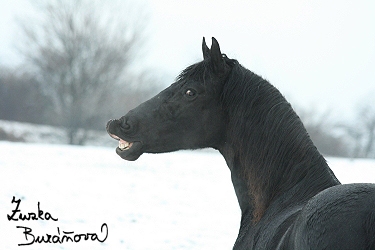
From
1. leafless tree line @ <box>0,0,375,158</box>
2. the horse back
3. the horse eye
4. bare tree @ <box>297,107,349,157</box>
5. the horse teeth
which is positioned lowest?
the horse back

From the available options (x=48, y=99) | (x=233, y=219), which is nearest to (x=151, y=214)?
(x=233, y=219)

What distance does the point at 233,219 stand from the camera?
776 cm

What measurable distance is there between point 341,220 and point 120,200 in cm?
660

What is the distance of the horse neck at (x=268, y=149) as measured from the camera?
2.36 m

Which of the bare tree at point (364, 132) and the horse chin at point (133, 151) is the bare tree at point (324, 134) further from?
the horse chin at point (133, 151)

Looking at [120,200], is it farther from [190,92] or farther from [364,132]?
[364,132]

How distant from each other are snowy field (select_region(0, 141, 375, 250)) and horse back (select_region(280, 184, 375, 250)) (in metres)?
4.33

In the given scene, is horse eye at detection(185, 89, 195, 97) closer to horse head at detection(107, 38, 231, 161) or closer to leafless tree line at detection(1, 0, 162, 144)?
horse head at detection(107, 38, 231, 161)

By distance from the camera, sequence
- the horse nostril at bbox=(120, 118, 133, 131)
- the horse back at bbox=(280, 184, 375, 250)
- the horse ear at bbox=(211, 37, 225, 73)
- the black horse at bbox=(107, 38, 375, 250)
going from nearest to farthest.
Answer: the horse back at bbox=(280, 184, 375, 250), the black horse at bbox=(107, 38, 375, 250), the horse ear at bbox=(211, 37, 225, 73), the horse nostril at bbox=(120, 118, 133, 131)

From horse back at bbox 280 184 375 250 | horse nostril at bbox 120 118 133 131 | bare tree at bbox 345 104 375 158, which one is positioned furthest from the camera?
bare tree at bbox 345 104 375 158

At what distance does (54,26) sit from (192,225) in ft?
72.0

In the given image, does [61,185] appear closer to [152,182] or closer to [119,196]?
[119,196]

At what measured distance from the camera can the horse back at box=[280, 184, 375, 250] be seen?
5.16 ft

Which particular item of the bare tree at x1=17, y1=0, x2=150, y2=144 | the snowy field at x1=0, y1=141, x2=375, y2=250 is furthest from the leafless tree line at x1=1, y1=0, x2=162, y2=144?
the snowy field at x1=0, y1=141, x2=375, y2=250
